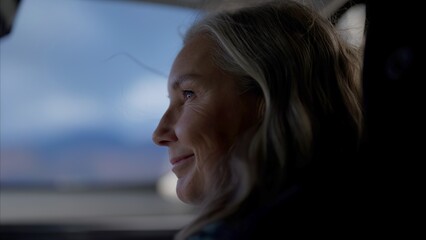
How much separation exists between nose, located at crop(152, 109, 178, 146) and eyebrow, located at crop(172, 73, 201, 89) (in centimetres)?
6

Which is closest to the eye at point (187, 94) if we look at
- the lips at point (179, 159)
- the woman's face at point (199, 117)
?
the woman's face at point (199, 117)

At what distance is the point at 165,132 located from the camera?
118 centimetres

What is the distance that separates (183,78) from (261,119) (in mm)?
226

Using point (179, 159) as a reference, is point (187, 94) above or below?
above

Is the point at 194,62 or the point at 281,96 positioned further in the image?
the point at 194,62

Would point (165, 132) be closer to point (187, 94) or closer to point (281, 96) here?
point (187, 94)

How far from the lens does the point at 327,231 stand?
676 millimetres

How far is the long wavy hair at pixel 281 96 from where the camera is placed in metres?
0.84

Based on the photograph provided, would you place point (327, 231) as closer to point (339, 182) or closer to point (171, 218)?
point (339, 182)

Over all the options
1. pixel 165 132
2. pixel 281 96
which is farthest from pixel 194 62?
pixel 281 96

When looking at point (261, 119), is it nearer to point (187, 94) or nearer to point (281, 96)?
point (281, 96)

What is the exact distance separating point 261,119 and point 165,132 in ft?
0.78

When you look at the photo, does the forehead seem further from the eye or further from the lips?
the lips

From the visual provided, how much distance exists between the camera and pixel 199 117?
3.69 feet
